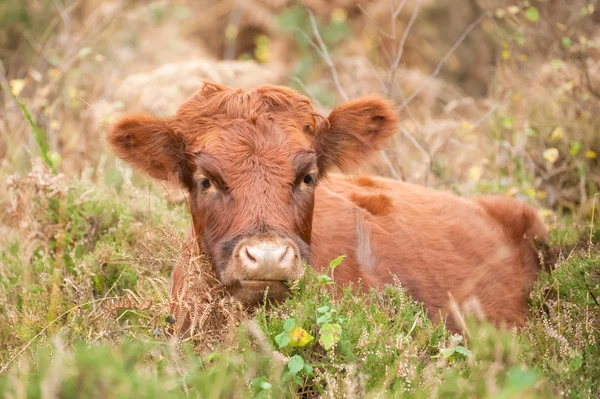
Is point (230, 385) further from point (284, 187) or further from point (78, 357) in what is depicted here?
point (284, 187)

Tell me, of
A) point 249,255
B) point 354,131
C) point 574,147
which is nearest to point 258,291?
point 249,255

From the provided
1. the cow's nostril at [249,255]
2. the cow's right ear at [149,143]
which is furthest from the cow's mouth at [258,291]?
the cow's right ear at [149,143]

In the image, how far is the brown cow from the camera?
363 centimetres

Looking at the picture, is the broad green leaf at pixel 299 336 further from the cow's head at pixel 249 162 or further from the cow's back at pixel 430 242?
the cow's back at pixel 430 242

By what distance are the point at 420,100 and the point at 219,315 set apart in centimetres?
840

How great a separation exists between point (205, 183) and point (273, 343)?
3.51ft

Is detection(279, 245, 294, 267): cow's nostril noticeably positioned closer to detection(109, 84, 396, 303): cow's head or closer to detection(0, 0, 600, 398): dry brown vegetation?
detection(109, 84, 396, 303): cow's head

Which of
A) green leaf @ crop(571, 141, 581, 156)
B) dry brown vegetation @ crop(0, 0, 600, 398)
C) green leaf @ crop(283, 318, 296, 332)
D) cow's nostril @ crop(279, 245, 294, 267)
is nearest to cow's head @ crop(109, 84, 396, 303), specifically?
cow's nostril @ crop(279, 245, 294, 267)

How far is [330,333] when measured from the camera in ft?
9.73

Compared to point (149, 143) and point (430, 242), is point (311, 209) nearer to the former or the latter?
point (149, 143)

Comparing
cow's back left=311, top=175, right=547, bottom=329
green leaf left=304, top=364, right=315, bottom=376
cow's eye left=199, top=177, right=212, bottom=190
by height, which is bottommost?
cow's back left=311, top=175, right=547, bottom=329

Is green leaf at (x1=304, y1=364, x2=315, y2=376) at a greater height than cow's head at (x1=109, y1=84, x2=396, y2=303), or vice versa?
cow's head at (x1=109, y1=84, x2=396, y2=303)

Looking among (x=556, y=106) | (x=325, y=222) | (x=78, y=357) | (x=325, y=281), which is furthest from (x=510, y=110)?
(x=78, y=357)

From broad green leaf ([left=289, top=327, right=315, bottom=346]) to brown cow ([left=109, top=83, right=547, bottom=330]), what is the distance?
1.36 ft
